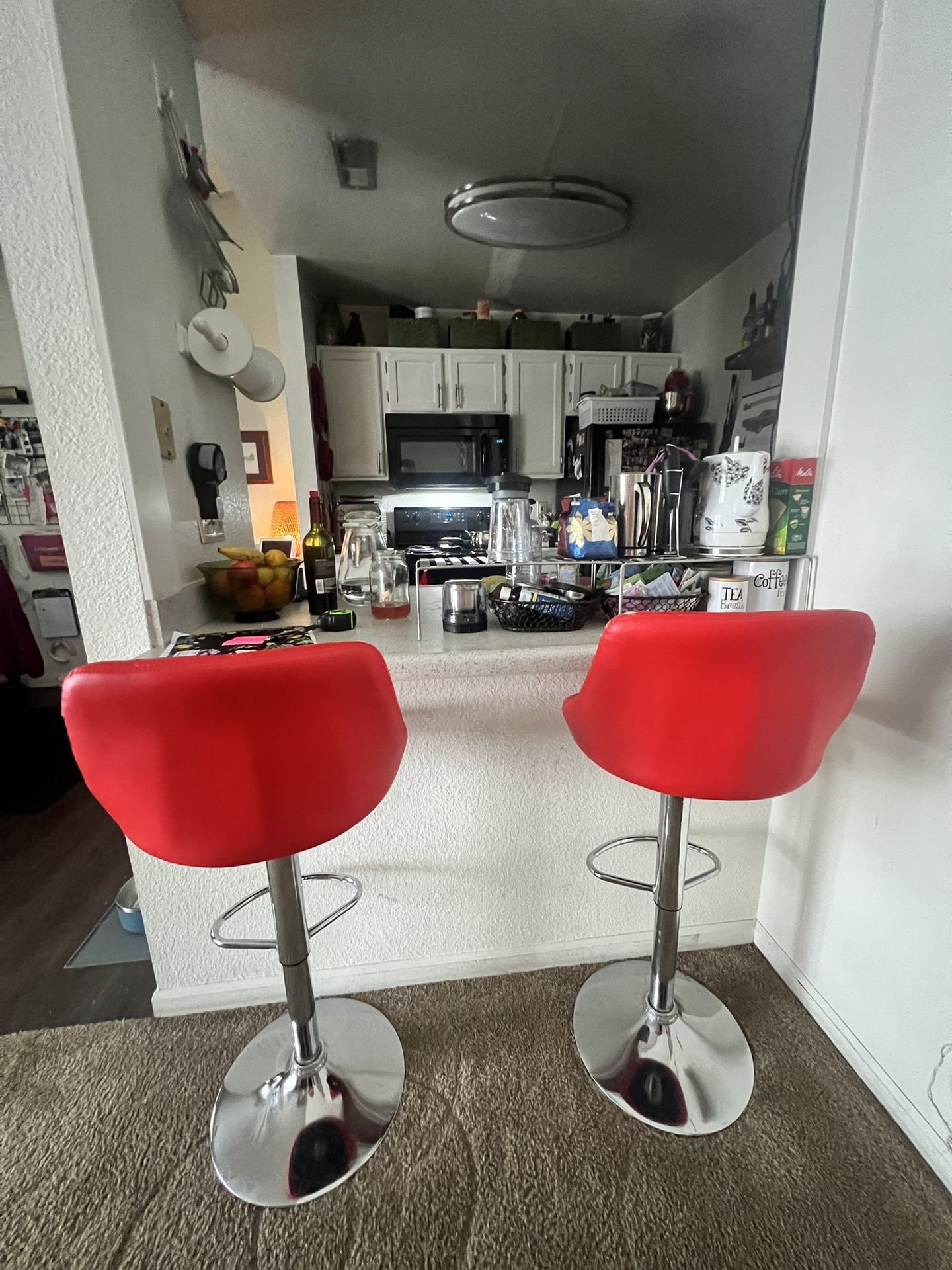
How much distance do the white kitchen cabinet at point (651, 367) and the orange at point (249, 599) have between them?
3.13 meters

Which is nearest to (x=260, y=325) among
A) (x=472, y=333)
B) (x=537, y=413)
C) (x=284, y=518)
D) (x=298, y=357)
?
(x=298, y=357)

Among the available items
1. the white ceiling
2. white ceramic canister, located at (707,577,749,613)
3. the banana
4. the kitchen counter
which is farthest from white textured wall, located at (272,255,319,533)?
white ceramic canister, located at (707,577,749,613)

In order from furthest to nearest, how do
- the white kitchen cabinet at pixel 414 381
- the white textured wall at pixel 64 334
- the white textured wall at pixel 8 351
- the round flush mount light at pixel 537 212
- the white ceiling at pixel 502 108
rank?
the white kitchen cabinet at pixel 414 381, the white textured wall at pixel 8 351, the round flush mount light at pixel 537 212, the white ceiling at pixel 502 108, the white textured wall at pixel 64 334

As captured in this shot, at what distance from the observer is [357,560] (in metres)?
1.36

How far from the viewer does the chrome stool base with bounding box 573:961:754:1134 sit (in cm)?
94

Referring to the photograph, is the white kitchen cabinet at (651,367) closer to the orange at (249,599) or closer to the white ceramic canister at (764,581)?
the white ceramic canister at (764,581)

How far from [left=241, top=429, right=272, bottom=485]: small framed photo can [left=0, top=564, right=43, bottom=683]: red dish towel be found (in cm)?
151

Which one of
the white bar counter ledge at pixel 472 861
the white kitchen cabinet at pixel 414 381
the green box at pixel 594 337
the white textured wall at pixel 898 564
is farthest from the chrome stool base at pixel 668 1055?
the green box at pixel 594 337

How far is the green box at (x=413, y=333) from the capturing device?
10.1ft

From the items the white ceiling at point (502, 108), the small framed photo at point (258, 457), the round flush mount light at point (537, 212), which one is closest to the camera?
the white ceiling at point (502, 108)

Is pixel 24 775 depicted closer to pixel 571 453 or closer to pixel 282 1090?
pixel 282 1090

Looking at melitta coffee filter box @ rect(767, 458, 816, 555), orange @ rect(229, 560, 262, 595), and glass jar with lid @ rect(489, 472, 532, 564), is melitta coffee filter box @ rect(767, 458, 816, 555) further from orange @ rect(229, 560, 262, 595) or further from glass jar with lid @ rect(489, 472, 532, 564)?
orange @ rect(229, 560, 262, 595)

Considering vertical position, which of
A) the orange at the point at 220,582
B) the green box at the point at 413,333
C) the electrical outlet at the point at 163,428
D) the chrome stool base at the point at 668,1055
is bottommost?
the chrome stool base at the point at 668,1055

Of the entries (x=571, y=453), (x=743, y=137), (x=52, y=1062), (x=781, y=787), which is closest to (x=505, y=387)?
(x=571, y=453)
